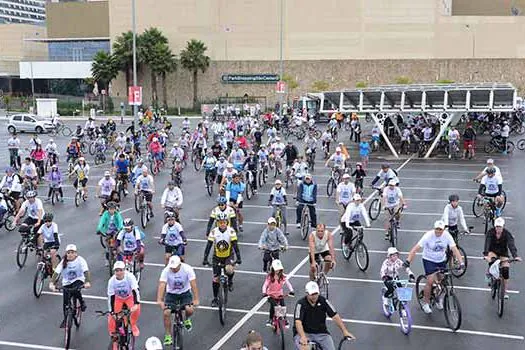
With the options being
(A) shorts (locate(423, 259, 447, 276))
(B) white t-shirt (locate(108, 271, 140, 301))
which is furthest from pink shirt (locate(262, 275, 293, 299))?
(A) shorts (locate(423, 259, 447, 276))

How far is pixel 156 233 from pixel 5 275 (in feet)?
15.5

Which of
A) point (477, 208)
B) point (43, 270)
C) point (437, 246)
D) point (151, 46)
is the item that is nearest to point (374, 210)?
point (477, 208)

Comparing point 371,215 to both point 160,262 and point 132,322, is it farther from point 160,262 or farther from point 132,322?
point 132,322

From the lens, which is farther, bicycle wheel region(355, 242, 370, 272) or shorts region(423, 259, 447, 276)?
bicycle wheel region(355, 242, 370, 272)

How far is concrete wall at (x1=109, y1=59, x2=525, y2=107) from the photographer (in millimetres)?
Result: 77438

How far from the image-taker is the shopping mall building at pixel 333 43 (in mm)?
78188

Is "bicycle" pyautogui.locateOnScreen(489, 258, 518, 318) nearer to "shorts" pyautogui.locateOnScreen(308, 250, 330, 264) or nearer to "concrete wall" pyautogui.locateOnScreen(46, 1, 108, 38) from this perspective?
"shorts" pyautogui.locateOnScreen(308, 250, 330, 264)

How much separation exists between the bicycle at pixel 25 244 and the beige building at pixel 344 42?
65.9m

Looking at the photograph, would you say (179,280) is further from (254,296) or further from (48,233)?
(48,233)

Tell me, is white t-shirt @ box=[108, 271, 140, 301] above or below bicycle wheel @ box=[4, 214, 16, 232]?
above

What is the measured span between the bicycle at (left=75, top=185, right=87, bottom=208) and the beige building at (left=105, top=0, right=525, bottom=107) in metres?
57.7

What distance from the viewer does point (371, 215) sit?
20156 millimetres

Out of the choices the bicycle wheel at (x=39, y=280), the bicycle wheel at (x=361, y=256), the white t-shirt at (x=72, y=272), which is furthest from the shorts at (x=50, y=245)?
the bicycle wheel at (x=361, y=256)

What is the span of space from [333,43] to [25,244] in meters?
68.1
